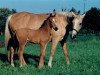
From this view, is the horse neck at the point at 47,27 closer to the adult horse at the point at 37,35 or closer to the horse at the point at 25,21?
the adult horse at the point at 37,35

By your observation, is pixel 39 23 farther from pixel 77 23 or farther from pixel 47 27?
pixel 77 23

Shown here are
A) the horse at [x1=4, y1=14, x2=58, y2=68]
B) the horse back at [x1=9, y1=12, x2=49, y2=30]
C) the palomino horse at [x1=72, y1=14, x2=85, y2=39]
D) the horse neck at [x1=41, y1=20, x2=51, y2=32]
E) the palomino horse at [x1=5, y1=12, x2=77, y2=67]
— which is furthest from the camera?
the horse back at [x1=9, y1=12, x2=49, y2=30]

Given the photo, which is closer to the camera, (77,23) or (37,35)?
(37,35)

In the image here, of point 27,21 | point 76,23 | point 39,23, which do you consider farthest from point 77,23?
point 27,21

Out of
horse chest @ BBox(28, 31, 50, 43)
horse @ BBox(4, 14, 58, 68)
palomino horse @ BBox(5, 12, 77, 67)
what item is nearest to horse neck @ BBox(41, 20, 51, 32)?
horse @ BBox(4, 14, 58, 68)

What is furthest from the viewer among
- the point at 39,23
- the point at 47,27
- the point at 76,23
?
the point at 39,23

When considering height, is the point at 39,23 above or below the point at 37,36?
above

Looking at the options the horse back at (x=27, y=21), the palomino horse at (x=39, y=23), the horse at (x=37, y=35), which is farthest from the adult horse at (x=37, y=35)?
Answer: the horse back at (x=27, y=21)

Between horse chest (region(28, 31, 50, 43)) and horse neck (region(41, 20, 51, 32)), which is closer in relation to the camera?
horse chest (region(28, 31, 50, 43))

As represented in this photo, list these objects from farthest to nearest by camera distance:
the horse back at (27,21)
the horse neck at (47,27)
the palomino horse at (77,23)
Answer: the horse back at (27,21) < the palomino horse at (77,23) < the horse neck at (47,27)

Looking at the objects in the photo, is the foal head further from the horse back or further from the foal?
the horse back

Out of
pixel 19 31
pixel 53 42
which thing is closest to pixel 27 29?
pixel 19 31

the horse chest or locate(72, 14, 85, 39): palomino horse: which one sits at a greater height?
locate(72, 14, 85, 39): palomino horse

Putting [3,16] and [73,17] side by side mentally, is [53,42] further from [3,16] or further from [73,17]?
[3,16]
